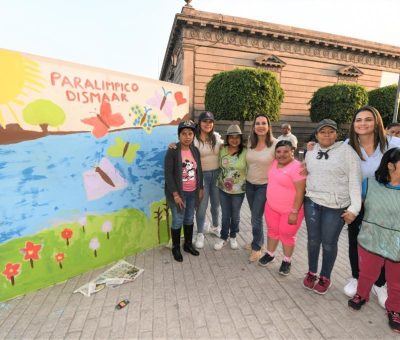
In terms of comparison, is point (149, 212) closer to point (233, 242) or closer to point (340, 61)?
point (233, 242)

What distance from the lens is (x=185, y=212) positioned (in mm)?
3432

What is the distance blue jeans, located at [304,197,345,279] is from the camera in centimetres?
252

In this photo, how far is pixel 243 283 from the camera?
2.92 meters

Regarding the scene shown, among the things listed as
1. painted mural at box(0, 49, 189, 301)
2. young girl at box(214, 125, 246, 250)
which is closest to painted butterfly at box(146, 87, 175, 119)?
painted mural at box(0, 49, 189, 301)

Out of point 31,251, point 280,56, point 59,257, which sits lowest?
point 59,257

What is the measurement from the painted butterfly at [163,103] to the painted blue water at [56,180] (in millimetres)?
428

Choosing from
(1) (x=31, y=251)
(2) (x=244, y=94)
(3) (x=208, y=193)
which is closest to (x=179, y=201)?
(3) (x=208, y=193)

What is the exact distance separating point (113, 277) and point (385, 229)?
2906mm

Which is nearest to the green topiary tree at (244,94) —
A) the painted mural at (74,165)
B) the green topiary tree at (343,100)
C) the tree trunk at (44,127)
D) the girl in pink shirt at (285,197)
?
the green topiary tree at (343,100)

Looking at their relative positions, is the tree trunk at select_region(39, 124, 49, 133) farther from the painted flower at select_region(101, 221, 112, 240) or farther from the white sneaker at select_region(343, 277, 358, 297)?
the white sneaker at select_region(343, 277, 358, 297)

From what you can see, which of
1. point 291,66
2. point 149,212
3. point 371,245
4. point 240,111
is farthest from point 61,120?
point 291,66

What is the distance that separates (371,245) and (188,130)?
2.29 meters

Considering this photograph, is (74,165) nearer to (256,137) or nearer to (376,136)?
(256,137)

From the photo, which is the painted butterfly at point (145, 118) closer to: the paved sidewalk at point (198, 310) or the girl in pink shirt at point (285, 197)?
the girl in pink shirt at point (285, 197)
